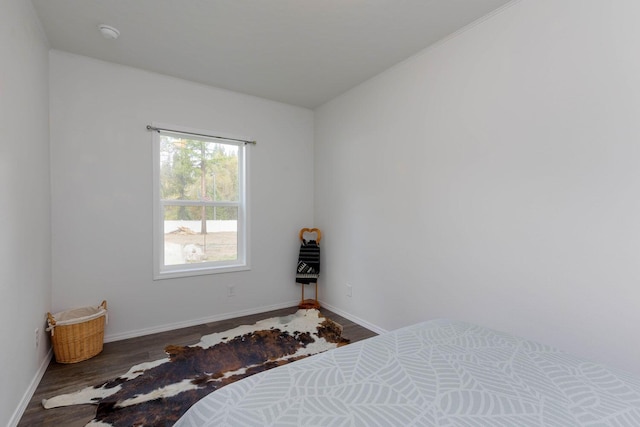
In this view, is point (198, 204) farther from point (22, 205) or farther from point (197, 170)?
point (22, 205)

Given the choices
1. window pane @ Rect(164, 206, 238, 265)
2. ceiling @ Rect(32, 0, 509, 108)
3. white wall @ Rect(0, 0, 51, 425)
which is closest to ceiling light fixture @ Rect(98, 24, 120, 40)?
ceiling @ Rect(32, 0, 509, 108)

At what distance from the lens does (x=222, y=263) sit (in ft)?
11.7

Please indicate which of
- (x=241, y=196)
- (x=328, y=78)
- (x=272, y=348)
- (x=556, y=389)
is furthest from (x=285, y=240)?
(x=556, y=389)

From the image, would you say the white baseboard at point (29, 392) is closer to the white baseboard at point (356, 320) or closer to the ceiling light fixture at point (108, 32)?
the ceiling light fixture at point (108, 32)

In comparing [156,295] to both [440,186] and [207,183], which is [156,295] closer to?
[207,183]

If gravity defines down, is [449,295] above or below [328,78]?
below

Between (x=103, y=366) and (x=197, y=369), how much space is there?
77 centimetres

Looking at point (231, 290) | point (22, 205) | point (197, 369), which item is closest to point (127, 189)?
point (22, 205)

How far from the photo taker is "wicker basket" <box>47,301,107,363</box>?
2.38m

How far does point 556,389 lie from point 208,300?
3138 millimetres

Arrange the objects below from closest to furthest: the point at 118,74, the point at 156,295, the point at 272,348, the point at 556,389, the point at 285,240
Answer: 1. the point at 556,389
2. the point at 272,348
3. the point at 118,74
4. the point at 156,295
5. the point at 285,240

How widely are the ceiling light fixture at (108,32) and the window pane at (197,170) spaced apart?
99 centimetres

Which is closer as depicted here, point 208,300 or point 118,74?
point 118,74

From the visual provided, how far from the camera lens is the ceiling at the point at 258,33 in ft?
6.82
